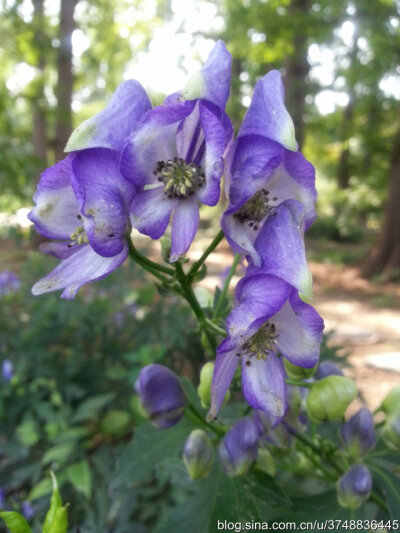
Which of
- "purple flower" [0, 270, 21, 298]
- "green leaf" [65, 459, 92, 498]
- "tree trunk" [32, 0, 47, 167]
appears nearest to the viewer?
"green leaf" [65, 459, 92, 498]

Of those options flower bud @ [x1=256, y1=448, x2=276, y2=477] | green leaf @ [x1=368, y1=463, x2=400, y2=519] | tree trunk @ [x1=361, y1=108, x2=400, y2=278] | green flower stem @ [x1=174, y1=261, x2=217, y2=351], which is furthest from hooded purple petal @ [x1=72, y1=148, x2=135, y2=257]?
tree trunk @ [x1=361, y1=108, x2=400, y2=278]

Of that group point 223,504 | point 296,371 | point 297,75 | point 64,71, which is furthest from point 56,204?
point 297,75

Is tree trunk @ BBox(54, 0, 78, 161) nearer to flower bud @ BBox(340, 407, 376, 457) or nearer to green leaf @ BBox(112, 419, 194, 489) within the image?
green leaf @ BBox(112, 419, 194, 489)

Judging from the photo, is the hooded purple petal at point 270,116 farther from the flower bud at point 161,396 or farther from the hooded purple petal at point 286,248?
the flower bud at point 161,396

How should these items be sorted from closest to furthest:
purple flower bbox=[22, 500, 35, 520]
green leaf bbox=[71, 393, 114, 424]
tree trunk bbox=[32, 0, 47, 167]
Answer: purple flower bbox=[22, 500, 35, 520]
green leaf bbox=[71, 393, 114, 424]
tree trunk bbox=[32, 0, 47, 167]

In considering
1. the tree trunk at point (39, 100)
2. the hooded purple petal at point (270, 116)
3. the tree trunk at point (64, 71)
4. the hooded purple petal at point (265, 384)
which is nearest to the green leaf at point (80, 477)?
the hooded purple petal at point (265, 384)

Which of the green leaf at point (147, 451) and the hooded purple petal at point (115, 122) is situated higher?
the hooded purple petal at point (115, 122)

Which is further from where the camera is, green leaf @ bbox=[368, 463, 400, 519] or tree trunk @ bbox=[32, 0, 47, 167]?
tree trunk @ bbox=[32, 0, 47, 167]
